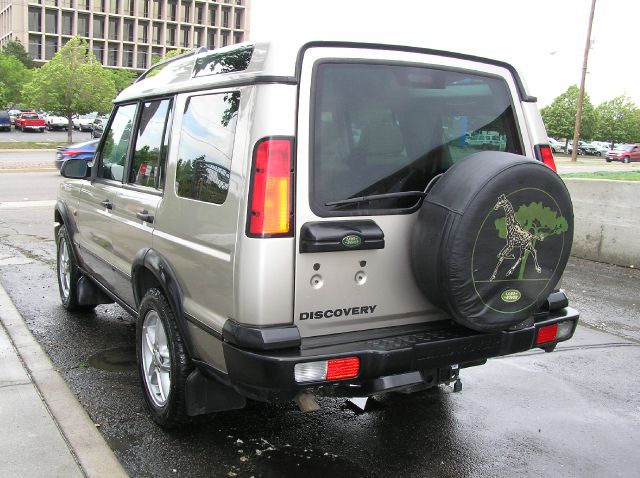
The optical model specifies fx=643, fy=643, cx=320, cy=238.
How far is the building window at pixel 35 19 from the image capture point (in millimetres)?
88625

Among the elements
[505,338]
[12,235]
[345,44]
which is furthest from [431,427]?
[12,235]

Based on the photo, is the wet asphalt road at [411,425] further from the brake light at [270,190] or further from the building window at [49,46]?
the building window at [49,46]

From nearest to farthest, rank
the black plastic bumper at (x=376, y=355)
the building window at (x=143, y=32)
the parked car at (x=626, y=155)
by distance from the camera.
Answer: the black plastic bumper at (x=376, y=355)
the parked car at (x=626, y=155)
the building window at (x=143, y=32)

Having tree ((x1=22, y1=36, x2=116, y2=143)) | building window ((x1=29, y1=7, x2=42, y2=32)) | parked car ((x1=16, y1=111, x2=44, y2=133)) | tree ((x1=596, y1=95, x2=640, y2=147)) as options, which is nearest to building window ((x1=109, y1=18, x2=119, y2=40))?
building window ((x1=29, y1=7, x2=42, y2=32))

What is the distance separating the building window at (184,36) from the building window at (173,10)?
6.01ft

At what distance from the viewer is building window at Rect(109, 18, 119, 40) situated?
9262 centimetres

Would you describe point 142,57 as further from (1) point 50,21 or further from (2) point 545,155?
(2) point 545,155

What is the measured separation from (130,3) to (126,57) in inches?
301

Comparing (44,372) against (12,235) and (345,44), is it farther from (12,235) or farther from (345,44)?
(12,235)

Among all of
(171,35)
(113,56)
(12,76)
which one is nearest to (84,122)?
(12,76)

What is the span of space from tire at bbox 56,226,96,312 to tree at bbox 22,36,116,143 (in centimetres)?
Result: 3403

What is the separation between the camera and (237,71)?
303 centimetres

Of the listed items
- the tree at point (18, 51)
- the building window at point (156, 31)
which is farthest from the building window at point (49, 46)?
the building window at point (156, 31)

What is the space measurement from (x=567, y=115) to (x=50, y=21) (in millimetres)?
69717
